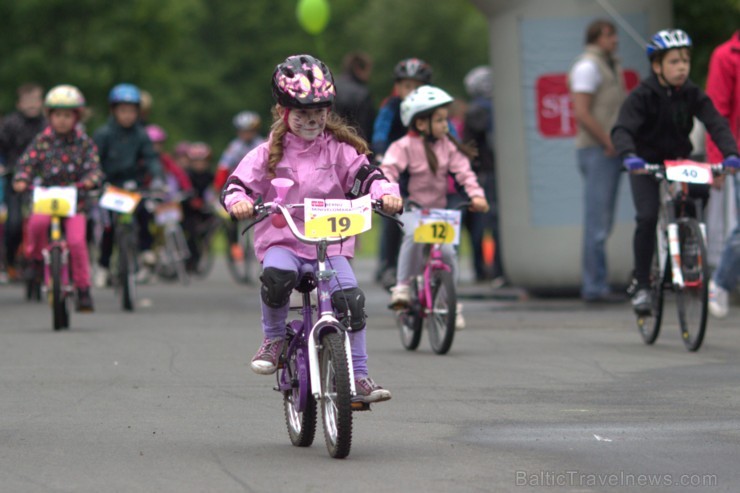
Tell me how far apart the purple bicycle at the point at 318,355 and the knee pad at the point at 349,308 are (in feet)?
0.12

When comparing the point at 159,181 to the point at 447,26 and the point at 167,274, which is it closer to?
the point at 167,274

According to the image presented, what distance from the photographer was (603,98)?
1573cm

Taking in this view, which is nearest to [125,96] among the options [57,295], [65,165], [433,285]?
[65,165]

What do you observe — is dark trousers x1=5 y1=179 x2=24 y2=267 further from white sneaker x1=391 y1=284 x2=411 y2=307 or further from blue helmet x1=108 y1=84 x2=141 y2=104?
white sneaker x1=391 y1=284 x2=411 y2=307

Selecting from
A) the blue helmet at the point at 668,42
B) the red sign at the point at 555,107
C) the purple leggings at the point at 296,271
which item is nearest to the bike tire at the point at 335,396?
the purple leggings at the point at 296,271

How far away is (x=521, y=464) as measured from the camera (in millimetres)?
7398

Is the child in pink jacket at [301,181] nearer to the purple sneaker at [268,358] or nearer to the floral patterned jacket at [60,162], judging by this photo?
the purple sneaker at [268,358]

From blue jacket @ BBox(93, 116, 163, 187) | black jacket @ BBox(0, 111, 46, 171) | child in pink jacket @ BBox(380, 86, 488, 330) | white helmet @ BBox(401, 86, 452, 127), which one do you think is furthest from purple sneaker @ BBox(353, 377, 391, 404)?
black jacket @ BBox(0, 111, 46, 171)

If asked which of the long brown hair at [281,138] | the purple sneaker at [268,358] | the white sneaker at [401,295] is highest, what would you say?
the long brown hair at [281,138]

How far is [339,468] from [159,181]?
9965 millimetres

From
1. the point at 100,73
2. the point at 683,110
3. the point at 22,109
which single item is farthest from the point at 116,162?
the point at 100,73

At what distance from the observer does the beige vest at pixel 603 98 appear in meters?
15.7

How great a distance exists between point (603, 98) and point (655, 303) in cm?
390

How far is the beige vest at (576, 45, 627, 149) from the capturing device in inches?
616
